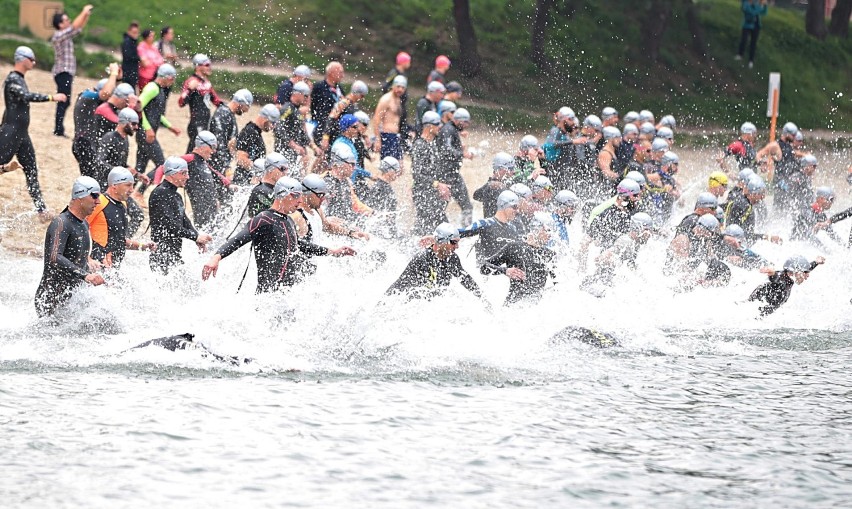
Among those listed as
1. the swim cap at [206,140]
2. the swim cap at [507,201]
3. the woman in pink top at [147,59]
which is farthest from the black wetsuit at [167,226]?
the woman in pink top at [147,59]

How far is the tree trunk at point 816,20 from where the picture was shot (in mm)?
42156

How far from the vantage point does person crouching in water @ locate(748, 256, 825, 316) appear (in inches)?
580

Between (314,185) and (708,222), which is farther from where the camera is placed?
(708,222)

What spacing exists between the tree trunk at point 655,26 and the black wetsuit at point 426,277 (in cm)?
2551

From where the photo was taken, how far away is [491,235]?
13.8 meters

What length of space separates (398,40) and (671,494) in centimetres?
2556

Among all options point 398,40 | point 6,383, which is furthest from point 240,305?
point 398,40

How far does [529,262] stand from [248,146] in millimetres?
4464

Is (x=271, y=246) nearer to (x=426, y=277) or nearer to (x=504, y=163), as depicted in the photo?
(x=426, y=277)

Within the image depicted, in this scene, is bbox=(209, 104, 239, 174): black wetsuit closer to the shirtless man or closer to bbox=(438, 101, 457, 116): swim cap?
the shirtless man

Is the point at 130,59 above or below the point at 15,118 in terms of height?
above

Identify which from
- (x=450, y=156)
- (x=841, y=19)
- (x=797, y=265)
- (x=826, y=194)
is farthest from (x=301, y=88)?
(x=841, y=19)

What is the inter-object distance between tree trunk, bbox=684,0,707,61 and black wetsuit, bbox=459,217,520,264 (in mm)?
25700

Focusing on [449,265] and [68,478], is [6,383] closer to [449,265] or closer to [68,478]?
[68,478]
